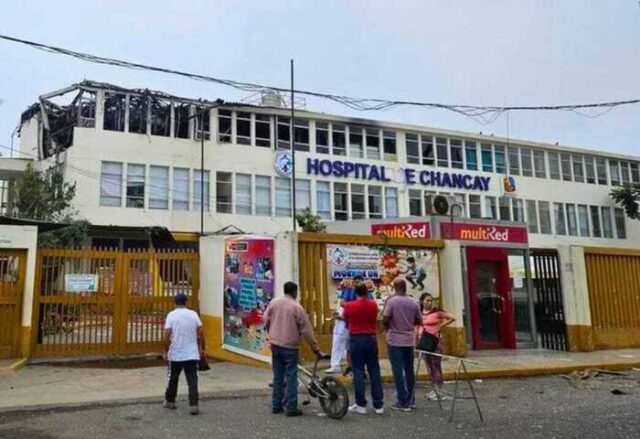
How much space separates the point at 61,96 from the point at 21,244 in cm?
2455

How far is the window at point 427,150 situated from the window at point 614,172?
16.5 metres

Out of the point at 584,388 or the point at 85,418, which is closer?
the point at 85,418

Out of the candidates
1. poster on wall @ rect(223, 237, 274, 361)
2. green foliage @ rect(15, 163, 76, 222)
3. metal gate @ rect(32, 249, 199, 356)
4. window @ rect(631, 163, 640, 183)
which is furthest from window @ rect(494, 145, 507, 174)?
metal gate @ rect(32, 249, 199, 356)

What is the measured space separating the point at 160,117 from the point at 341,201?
11.6 meters

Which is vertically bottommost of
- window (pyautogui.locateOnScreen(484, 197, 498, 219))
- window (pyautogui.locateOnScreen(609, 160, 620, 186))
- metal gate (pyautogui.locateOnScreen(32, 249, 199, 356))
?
metal gate (pyautogui.locateOnScreen(32, 249, 199, 356))

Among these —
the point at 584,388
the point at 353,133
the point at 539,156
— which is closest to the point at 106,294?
the point at 584,388

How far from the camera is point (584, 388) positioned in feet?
34.0

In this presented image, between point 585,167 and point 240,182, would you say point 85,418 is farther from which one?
point 585,167

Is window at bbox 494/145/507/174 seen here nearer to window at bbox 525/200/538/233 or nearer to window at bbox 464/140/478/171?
window at bbox 464/140/478/171

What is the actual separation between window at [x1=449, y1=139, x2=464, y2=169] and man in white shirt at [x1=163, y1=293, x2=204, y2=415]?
3542 cm

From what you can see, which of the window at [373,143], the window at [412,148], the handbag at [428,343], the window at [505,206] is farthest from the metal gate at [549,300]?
the window at [505,206]

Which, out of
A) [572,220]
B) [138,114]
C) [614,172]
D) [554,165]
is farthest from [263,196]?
[614,172]

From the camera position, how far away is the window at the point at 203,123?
34312 mm

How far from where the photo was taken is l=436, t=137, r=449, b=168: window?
4131 cm
